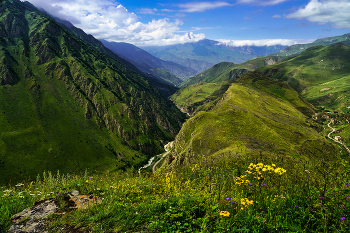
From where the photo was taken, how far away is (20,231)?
19.5 ft

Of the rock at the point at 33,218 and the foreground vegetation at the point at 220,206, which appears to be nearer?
the foreground vegetation at the point at 220,206

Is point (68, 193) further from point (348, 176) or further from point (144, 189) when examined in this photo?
point (348, 176)

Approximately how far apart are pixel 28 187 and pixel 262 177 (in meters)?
12.0

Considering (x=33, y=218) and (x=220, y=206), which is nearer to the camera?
(x=220, y=206)

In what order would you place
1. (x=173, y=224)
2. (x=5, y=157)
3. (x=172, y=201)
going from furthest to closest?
(x=5, y=157) < (x=172, y=201) < (x=173, y=224)

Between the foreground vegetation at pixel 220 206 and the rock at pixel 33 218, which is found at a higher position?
the foreground vegetation at pixel 220 206

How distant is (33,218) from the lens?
649 centimetres

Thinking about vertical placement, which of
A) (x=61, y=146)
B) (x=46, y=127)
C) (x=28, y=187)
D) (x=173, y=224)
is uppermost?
(x=173, y=224)

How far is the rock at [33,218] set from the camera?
238 inches

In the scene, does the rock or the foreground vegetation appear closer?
the foreground vegetation

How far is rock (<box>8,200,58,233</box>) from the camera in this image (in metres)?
6.05

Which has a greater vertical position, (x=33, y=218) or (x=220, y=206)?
(x=220, y=206)

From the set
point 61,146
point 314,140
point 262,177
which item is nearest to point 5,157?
point 61,146

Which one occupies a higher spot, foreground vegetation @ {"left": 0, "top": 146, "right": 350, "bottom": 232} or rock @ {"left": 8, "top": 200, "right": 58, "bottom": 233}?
foreground vegetation @ {"left": 0, "top": 146, "right": 350, "bottom": 232}
